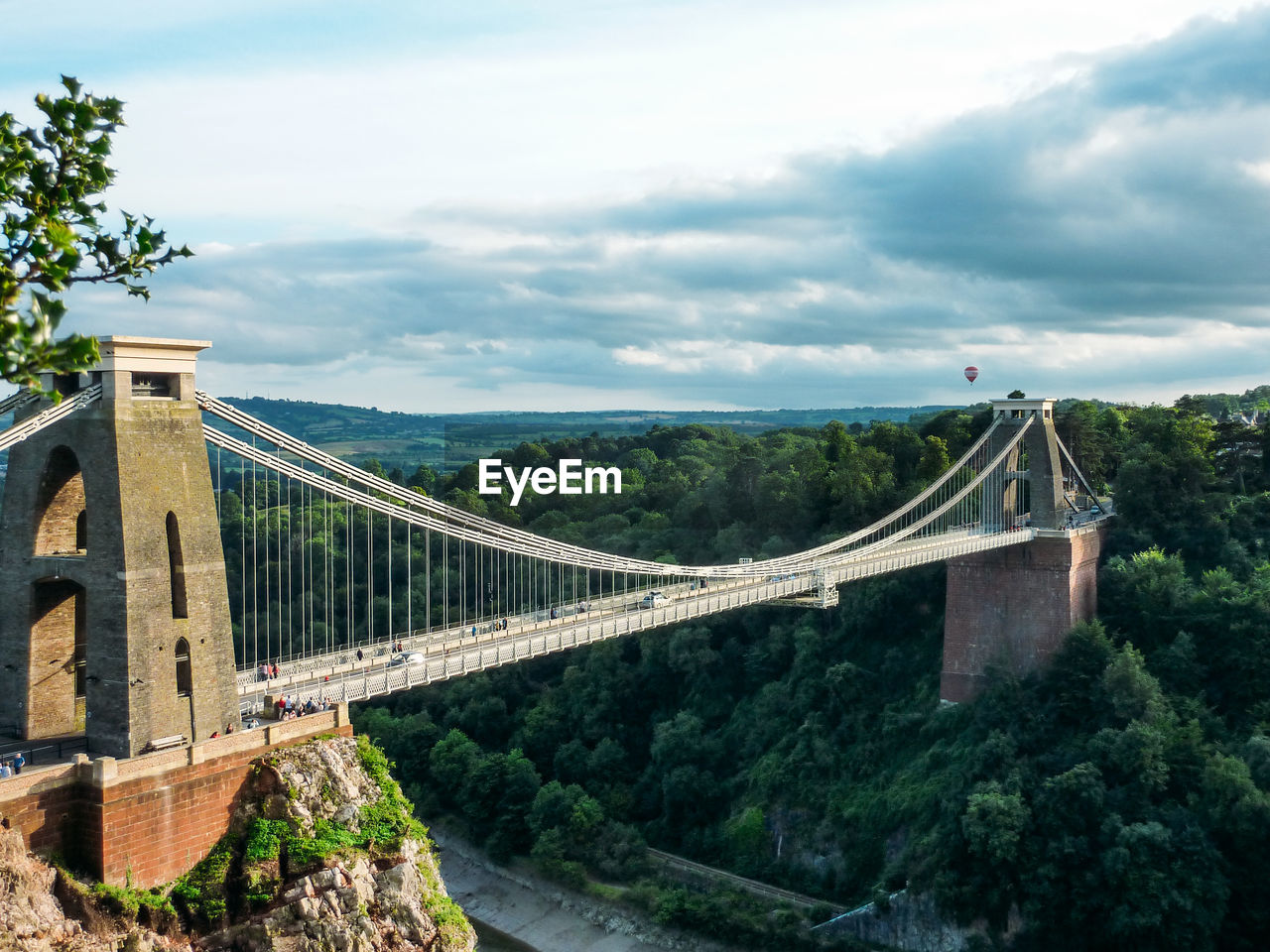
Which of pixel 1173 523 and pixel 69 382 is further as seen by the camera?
pixel 1173 523

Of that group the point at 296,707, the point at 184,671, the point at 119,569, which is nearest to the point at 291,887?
the point at 296,707

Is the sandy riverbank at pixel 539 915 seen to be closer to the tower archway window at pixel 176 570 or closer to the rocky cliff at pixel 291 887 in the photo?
the rocky cliff at pixel 291 887

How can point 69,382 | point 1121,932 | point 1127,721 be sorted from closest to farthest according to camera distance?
point 69,382, point 1121,932, point 1127,721

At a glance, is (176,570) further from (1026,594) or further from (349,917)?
(1026,594)

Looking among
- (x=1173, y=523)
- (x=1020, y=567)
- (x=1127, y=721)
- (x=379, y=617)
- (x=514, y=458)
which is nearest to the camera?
(x=1127, y=721)

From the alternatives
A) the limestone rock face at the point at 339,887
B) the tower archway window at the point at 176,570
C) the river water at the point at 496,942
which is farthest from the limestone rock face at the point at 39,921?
the river water at the point at 496,942

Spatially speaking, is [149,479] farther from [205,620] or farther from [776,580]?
[776,580]

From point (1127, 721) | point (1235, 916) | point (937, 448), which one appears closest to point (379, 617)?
point (937, 448)

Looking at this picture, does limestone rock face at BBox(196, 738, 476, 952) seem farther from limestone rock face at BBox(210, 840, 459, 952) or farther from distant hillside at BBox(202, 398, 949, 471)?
distant hillside at BBox(202, 398, 949, 471)
